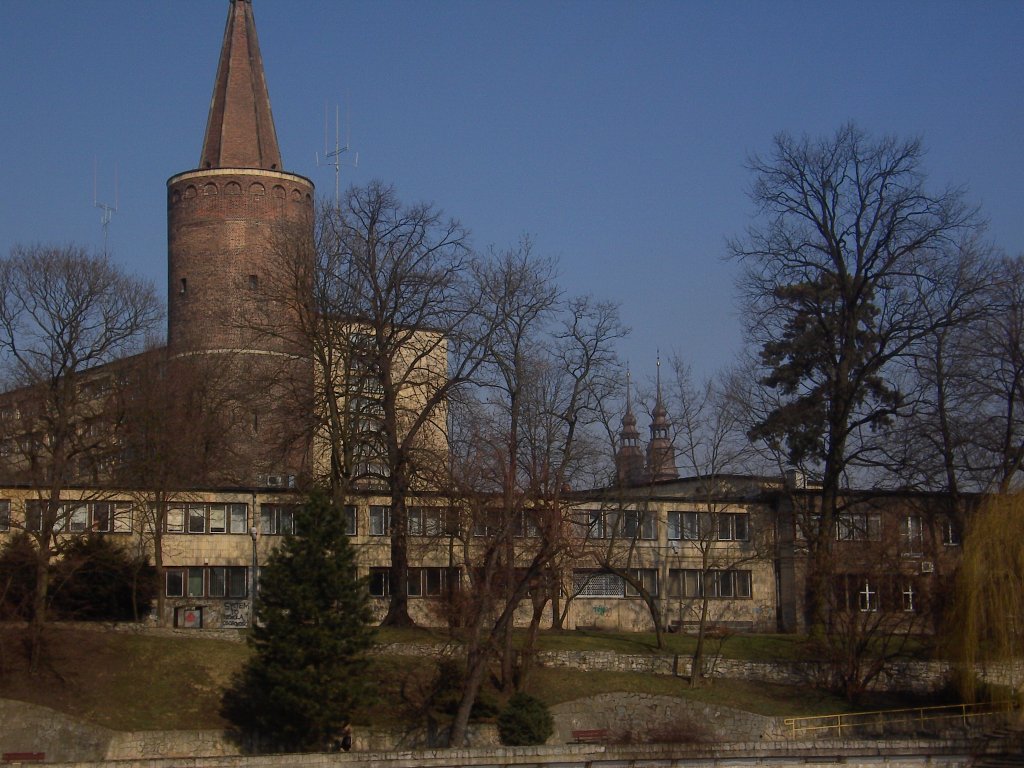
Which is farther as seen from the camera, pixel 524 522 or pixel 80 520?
pixel 80 520

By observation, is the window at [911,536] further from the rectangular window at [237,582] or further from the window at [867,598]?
the rectangular window at [237,582]

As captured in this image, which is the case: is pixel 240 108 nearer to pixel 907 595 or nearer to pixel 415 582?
pixel 415 582

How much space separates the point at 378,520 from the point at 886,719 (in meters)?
20.2

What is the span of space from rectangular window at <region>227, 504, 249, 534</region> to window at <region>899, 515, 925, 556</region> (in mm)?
22259

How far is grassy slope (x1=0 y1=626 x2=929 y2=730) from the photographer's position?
34.0 meters

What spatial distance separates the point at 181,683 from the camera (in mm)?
35656

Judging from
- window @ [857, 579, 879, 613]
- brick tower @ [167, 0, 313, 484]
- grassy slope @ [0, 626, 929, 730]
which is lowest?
grassy slope @ [0, 626, 929, 730]

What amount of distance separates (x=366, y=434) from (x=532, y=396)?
772 cm

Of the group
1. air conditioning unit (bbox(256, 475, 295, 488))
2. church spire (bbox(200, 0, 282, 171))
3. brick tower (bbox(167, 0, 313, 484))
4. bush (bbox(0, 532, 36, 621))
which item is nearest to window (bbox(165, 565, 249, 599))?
air conditioning unit (bbox(256, 475, 295, 488))

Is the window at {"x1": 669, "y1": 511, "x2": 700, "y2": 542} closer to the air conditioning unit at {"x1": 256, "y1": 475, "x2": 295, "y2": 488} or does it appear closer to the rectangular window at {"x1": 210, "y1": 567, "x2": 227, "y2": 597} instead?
the air conditioning unit at {"x1": 256, "y1": 475, "x2": 295, "y2": 488}

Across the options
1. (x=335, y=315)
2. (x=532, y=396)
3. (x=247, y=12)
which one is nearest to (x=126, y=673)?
(x=335, y=315)

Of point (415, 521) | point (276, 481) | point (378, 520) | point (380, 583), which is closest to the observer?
point (415, 521)

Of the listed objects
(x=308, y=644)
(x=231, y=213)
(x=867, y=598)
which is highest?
(x=231, y=213)

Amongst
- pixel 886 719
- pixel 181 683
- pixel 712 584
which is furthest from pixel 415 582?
pixel 886 719
